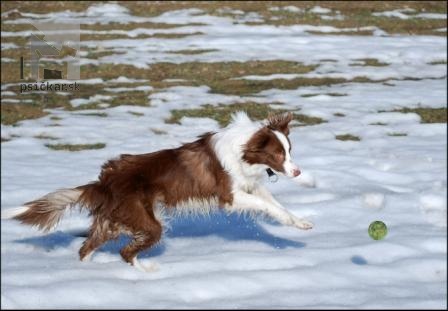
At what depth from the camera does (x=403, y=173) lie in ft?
36.5

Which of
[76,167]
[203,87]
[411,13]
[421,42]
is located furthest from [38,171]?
[411,13]

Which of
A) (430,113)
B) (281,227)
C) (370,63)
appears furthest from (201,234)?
(370,63)

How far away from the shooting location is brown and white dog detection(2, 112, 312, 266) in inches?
270

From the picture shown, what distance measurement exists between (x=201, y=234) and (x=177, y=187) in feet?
3.61

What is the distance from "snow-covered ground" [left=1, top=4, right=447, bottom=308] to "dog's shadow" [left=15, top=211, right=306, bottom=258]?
2 cm

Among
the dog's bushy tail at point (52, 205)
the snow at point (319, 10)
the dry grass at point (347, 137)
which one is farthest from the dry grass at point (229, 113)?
the snow at point (319, 10)

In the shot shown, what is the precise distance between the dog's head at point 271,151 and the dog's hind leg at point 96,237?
1.56 metres

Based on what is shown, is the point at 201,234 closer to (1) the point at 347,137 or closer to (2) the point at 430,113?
(1) the point at 347,137

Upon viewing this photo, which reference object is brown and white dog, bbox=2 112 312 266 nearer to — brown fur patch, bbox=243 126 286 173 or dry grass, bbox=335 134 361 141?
brown fur patch, bbox=243 126 286 173

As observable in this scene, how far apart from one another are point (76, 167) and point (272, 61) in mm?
12695

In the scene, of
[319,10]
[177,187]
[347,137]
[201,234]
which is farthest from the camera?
[319,10]

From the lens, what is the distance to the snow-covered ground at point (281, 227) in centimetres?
618

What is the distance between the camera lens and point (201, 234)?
26.6 feet

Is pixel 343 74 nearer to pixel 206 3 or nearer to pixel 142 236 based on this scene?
pixel 142 236
